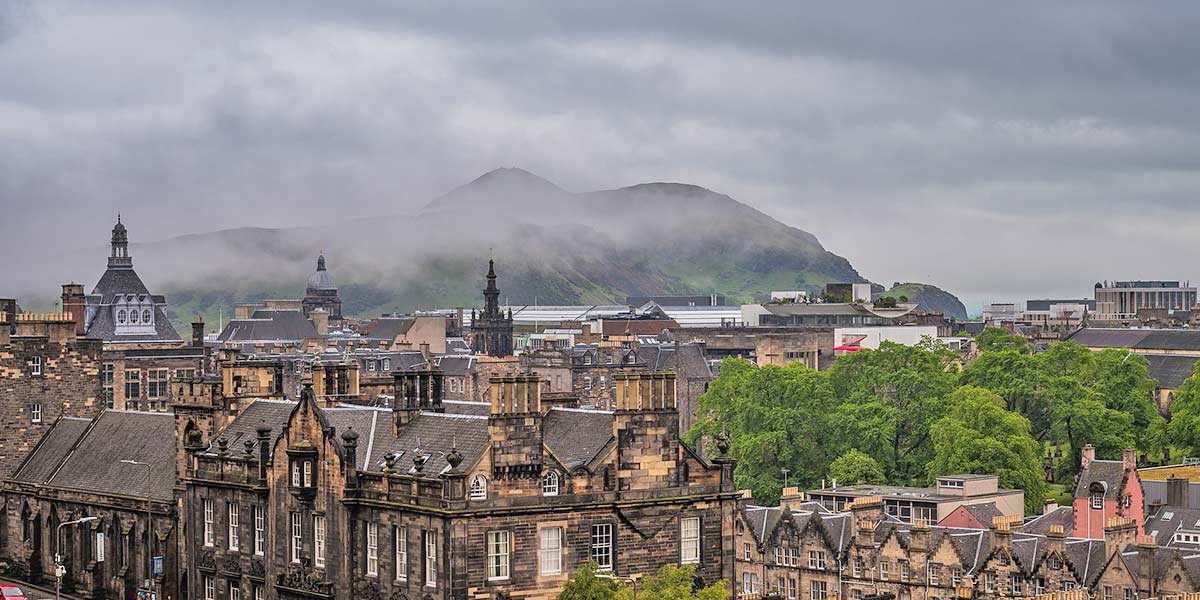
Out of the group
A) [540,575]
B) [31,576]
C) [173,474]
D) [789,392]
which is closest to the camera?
[540,575]

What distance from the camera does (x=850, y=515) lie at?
118 m

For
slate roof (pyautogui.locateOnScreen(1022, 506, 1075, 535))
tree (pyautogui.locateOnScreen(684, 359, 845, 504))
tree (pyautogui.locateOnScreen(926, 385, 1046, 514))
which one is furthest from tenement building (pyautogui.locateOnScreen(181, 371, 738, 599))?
tree (pyautogui.locateOnScreen(684, 359, 845, 504))

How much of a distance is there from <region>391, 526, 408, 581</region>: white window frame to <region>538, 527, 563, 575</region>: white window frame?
5163 mm

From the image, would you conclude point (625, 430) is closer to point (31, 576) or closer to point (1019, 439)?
point (31, 576)

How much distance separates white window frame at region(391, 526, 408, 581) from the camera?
247 ft

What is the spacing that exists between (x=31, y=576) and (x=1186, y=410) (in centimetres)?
9420

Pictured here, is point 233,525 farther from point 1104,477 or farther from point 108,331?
point 108,331

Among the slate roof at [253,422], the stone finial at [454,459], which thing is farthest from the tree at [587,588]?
the slate roof at [253,422]

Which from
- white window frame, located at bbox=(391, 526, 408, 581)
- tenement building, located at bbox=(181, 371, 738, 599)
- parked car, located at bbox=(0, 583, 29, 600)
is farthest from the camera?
parked car, located at bbox=(0, 583, 29, 600)

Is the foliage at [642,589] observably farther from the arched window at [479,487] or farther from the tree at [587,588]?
the arched window at [479,487]

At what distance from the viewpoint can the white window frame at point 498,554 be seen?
240ft

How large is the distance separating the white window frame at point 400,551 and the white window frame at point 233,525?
13.9 m

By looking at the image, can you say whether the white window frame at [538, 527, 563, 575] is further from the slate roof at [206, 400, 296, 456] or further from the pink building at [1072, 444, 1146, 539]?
the pink building at [1072, 444, 1146, 539]

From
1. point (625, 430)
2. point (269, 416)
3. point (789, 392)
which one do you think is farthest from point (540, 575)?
point (789, 392)
